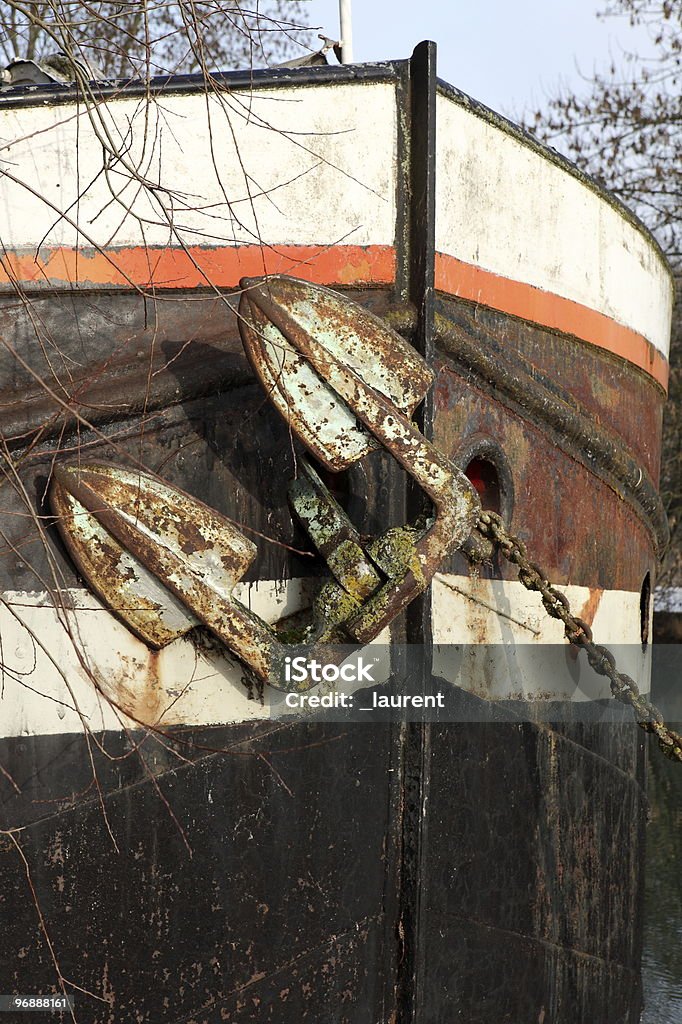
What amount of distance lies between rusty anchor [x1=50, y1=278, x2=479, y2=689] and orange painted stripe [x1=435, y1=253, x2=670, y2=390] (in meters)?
0.38

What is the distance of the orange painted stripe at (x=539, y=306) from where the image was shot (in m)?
2.69

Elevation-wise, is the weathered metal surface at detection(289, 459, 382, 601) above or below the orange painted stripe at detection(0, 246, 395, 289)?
below

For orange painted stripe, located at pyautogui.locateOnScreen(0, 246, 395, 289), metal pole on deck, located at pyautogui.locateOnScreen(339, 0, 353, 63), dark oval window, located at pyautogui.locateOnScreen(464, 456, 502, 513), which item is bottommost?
dark oval window, located at pyautogui.locateOnScreen(464, 456, 502, 513)

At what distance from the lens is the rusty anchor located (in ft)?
7.54

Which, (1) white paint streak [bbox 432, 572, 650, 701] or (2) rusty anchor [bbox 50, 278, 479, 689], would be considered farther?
(1) white paint streak [bbox 432, 572, 650, 701]

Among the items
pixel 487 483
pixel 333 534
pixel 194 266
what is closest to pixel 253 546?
pixel 333 534

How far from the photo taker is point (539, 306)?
2.98 m

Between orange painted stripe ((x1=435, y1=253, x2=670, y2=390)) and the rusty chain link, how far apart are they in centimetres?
53

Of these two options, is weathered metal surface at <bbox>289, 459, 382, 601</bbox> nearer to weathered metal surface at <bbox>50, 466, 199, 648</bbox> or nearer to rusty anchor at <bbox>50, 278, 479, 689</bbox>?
rusty anchor at <bbox>50, 278, 479, 689</bbox>

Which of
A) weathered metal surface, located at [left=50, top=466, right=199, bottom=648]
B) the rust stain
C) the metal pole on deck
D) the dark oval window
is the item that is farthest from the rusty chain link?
the metal pole on deck

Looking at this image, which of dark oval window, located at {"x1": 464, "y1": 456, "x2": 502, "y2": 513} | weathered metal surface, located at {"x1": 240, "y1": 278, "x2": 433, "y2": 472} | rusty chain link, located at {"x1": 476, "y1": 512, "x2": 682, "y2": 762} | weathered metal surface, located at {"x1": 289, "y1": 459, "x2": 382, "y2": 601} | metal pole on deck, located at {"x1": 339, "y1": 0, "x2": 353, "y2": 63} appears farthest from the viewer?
metal pole on deck, located at {"x1": 339, "y1": 0, "x2": 353, "y2": 63}

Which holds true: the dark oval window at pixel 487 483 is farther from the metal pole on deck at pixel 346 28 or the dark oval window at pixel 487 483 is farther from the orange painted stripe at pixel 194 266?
the metal pole on deck at pixel 346 28

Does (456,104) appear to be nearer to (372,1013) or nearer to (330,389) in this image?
(330,389)

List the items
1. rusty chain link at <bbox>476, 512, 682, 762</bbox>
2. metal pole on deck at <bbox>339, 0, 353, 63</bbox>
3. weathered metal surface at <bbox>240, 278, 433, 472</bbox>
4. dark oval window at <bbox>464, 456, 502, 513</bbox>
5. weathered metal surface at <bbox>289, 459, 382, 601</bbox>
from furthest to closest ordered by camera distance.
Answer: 1. metal pole on deck at <bbox>339, 0, 353, 63</bbox>
2. dark oval window at <bbox>464, 456, 502, 513</bbox>
3. rusty chain link at <bbox>476, 512, 682, 762</bbox>
4. weathered metal surface at <bbox>289, 459, 382, 601</bbox>
5. weathered metal surface at <bbox>240, 278, 433, 472</bbox>
